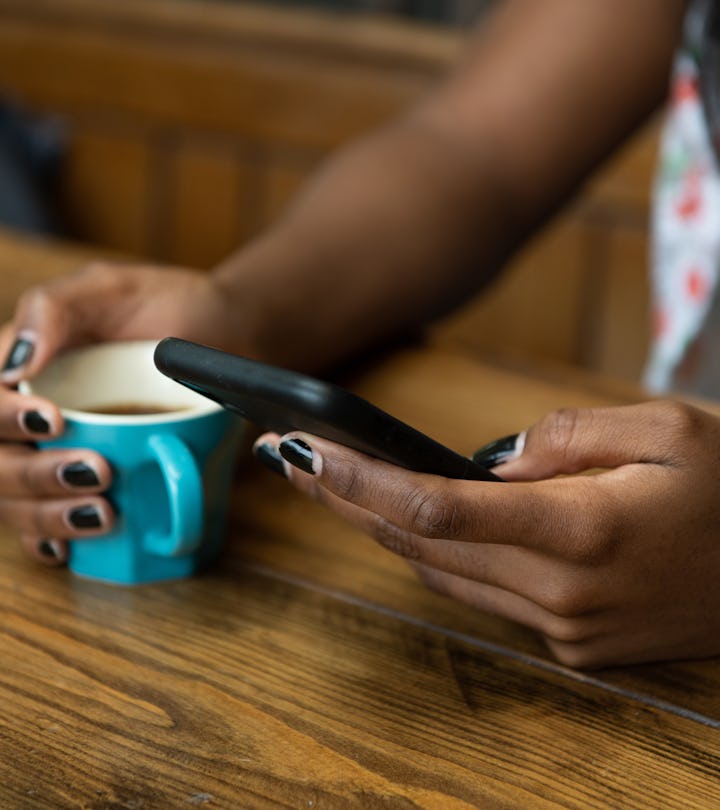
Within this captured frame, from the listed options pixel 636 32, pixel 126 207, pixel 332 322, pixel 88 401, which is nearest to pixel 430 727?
pixel 88 401

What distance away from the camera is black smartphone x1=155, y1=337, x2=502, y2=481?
449 millimetres

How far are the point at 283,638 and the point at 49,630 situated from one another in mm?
118

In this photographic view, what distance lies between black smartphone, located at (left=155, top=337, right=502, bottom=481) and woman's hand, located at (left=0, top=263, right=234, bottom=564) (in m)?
0.15

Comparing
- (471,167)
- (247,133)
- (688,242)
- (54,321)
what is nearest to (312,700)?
(54,321)

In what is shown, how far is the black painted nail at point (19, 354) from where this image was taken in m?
0.70

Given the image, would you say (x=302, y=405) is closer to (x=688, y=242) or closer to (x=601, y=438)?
(x=601, y=438)

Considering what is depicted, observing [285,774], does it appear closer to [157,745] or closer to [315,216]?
[157,745]

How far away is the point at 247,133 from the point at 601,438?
5.29 ft

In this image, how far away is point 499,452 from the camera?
592 mm

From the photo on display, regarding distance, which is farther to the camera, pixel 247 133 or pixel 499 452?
pixel 247 133

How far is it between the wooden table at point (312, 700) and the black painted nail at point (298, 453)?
0.12 m

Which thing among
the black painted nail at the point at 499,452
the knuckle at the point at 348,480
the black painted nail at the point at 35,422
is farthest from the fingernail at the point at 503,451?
the black painted nail at the point at 35,422

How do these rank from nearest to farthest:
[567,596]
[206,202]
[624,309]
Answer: [567,596], [624,309], [206,202]

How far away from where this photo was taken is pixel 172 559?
0.65 m
